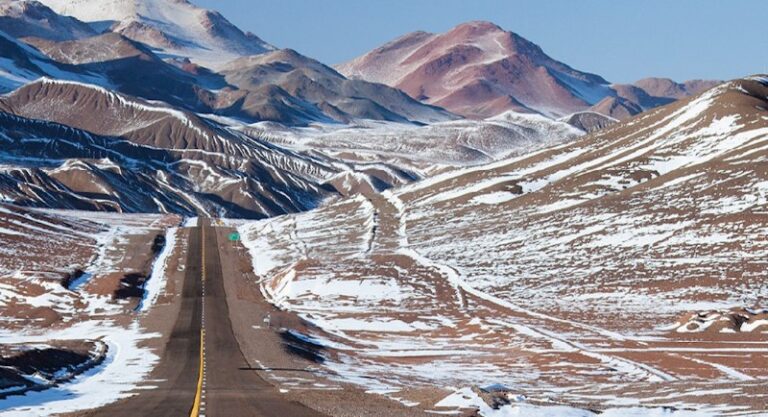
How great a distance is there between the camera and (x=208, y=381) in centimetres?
4550

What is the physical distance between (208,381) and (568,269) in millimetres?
68423

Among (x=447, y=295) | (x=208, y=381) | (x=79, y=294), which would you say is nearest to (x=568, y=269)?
(x=447, y=295)

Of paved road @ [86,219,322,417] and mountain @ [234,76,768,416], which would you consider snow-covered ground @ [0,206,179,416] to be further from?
mountain @ [234,76,768,416]

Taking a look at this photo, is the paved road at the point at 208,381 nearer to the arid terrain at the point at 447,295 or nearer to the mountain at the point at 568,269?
the arid terrain at the point at 447,295

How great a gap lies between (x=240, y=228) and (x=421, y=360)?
359 feet

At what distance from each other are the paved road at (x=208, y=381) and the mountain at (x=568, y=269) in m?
5.71

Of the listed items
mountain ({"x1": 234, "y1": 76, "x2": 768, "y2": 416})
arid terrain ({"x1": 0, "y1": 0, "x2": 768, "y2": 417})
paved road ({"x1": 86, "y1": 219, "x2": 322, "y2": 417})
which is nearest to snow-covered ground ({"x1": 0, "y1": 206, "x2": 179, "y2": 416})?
arid terrain ({"x1": 0, "y1": 0, "x2": 768, "y2": 417})

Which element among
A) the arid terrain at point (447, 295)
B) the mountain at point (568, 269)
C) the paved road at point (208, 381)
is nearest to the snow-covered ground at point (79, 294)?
the arid terrain at point (447, 295)

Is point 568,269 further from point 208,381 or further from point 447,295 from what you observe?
point 208,381

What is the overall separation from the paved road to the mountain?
571 centimetres

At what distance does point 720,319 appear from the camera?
75.9m

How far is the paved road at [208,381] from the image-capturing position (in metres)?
Result: 35.8

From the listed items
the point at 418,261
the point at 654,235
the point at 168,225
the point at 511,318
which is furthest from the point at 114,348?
the point at 168,225

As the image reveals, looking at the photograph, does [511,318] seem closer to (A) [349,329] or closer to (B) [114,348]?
(A) [349,329]
